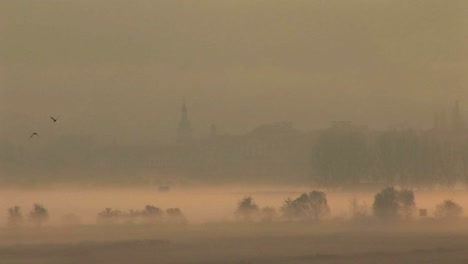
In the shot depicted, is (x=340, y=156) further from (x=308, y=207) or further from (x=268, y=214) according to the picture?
(x=268, y=214)

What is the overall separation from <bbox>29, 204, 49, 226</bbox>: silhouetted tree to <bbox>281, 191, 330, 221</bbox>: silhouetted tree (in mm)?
1144

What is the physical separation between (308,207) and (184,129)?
721 mm

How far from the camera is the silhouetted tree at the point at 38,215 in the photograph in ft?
Result: 16.9

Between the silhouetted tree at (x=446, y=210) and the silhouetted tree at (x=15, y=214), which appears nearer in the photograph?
the silhouetted tree at (x=15, y=214)

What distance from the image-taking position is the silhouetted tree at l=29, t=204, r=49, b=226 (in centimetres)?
514

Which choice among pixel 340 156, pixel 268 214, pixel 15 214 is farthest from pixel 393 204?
pixel 15 214

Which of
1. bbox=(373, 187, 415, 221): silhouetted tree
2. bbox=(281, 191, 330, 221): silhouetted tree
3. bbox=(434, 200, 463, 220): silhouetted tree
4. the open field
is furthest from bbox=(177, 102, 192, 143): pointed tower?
bbox=(434, 200, 463, 220): silhouetted tree

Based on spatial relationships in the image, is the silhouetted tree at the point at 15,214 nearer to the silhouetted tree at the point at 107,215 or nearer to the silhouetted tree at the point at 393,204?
the silhouetted tree at the point at 107,215

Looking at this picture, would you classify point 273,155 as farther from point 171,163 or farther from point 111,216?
point 111,216

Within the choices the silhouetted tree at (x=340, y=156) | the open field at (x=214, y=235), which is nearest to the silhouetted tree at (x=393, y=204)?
the open field at (x=214, y=235)

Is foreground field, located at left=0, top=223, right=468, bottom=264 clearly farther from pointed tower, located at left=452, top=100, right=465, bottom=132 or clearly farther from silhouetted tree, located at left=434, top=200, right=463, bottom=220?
pointed tower, located at left=452, top=100, right=465, bottom=132

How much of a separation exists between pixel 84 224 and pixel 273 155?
0.97 m

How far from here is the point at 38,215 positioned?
203 inches

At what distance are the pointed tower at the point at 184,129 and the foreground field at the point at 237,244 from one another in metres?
0.43
